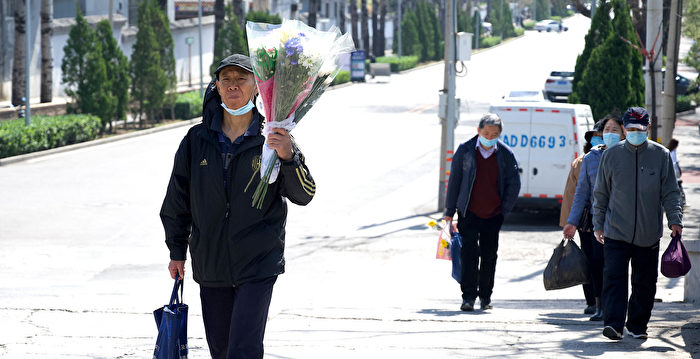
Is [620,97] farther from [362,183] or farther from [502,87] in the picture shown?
[502,87]

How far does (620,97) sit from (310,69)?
2019 cm

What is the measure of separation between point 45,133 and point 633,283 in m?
23.0

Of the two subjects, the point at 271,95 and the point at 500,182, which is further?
the point at 500,182

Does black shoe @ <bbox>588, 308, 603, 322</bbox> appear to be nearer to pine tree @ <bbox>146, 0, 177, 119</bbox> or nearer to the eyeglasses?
the eyeglasses

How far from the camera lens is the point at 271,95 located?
5.05m

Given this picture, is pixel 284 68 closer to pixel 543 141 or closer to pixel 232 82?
pixel 232 82

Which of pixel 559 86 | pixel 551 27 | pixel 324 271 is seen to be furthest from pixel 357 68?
pixel 551 27

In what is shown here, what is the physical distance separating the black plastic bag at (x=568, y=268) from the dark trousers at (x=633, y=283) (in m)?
0.78

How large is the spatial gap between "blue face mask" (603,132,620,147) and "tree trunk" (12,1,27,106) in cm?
2935

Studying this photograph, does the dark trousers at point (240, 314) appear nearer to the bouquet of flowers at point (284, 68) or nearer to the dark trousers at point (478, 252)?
the bouquet of flowers at point (284, 68)

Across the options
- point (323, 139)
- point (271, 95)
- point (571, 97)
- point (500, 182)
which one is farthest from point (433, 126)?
point (271, 95)

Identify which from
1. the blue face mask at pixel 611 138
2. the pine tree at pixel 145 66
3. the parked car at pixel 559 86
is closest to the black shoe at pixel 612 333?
the blue face mask at pixel 611 138

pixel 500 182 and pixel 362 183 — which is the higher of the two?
pixel 500 182

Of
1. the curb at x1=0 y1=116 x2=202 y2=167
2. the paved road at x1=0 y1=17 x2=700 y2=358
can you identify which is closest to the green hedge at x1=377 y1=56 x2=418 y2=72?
the curb at x1=0 y1=116 x2=202 y2=167
